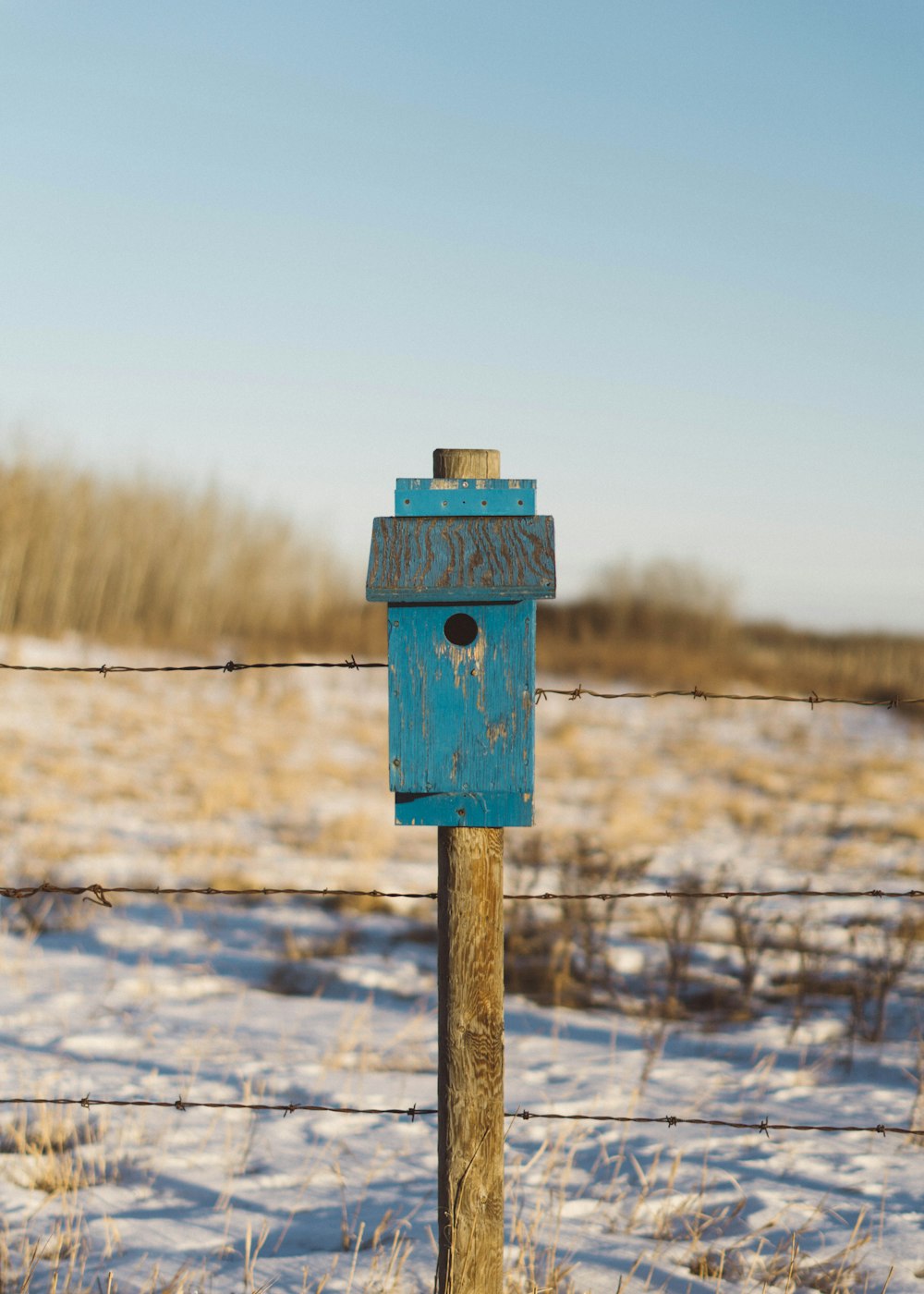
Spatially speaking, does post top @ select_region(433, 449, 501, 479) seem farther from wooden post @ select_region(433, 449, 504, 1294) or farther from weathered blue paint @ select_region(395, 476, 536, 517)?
wooden post @ select_region(433, 449, 504, 1294)

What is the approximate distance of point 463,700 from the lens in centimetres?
201

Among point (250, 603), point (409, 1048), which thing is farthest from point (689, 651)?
point (409, 1048)

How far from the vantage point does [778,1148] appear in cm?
342

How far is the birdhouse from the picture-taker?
1.98 metres

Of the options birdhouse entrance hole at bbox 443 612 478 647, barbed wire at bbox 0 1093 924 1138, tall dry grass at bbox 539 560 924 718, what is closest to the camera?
birdhouse entrance hole at bbox 443 612 478 647

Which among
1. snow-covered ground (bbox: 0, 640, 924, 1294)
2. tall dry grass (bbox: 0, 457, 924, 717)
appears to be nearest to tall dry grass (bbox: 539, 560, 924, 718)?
tall dry grass (bbox: 0, 457, 924, 717)

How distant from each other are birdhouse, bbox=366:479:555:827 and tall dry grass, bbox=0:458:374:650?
20997 mm

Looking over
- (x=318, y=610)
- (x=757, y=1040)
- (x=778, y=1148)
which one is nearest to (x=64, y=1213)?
(x=778, y=1148)

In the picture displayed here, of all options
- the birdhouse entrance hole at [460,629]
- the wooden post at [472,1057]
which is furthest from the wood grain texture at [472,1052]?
the birdhouse entrance hole at [460,629]

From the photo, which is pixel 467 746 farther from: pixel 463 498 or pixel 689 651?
pixel 689 651

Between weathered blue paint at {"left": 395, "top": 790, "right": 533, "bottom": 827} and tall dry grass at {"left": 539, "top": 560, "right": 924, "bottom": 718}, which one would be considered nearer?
weathered blue paint at {"left": 395, "top": 790, "right": 533, "bottom": 827}

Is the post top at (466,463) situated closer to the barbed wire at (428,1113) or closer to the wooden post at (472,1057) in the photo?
the wooden post at (472,1057)

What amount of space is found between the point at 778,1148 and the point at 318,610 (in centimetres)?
2505

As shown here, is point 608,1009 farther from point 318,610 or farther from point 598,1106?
point 318,610
